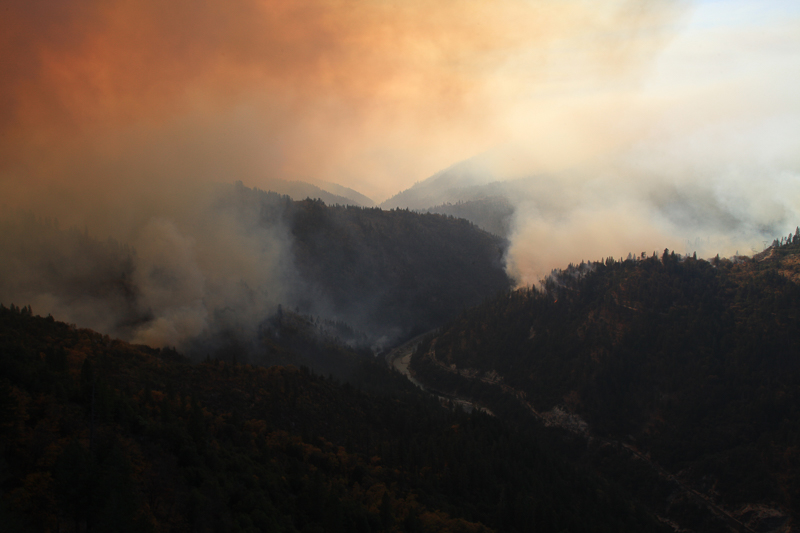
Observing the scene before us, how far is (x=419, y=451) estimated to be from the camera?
135 metres

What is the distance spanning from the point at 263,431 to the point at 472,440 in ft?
213

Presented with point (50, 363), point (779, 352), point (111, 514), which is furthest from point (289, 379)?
point (779, 352)

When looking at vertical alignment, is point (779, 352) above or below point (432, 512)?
above

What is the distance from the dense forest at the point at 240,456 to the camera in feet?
203

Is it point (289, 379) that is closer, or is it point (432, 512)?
point (432, 512)

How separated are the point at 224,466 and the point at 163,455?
9.54 meters

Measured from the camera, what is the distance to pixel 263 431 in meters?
116

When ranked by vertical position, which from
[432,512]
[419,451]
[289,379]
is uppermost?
[289,379]

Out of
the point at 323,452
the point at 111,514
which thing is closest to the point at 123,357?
the point at 323,452

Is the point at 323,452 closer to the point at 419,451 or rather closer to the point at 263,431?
the point at 263,431

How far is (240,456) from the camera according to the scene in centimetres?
9225

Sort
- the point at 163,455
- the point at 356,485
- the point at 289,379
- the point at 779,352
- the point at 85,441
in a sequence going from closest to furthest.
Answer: the point at 85,441 → the point at 163,455 → the point at 356,485 → the point at 289,379 → the point at 779,352

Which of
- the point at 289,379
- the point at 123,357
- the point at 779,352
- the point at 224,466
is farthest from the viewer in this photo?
the point at 779,352

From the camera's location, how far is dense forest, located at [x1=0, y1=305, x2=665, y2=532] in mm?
62000
